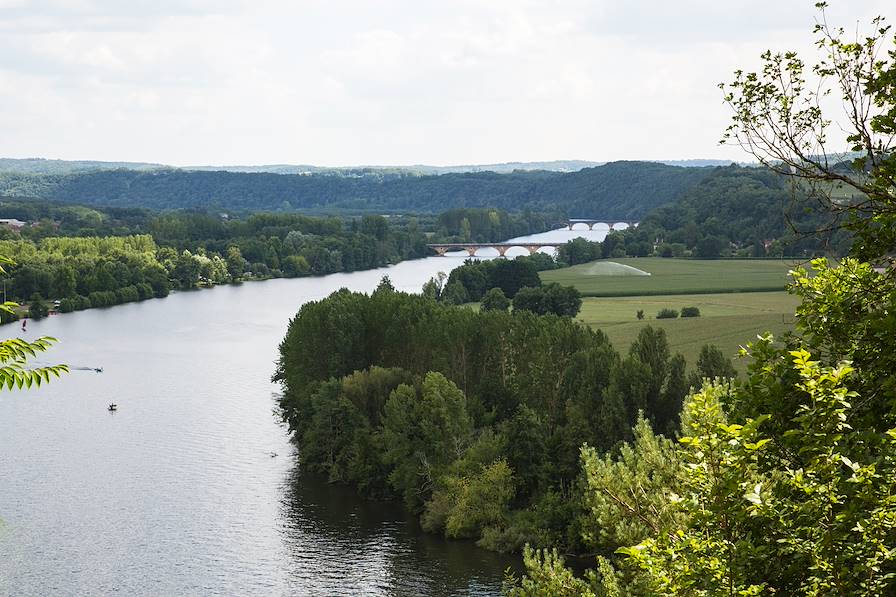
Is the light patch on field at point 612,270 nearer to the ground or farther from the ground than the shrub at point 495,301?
farther from the ground

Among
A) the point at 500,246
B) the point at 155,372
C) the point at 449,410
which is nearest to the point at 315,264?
the point at 500,246

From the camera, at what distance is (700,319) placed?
5581 cm

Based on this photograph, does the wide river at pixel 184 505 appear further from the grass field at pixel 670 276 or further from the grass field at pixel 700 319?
the grass field at pixel 670 276

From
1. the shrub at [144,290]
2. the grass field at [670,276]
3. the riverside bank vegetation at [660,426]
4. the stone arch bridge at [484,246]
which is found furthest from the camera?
the stone arch bridge at [484,246]

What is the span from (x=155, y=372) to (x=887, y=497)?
51720 mm

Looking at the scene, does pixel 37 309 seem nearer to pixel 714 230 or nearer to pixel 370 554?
pixel 370 554

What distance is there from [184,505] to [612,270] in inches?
2219

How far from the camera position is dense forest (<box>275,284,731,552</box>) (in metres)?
32.7

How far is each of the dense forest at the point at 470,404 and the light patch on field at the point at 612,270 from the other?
1606 inches

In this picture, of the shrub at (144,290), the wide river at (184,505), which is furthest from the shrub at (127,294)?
the wide river at (184,505)

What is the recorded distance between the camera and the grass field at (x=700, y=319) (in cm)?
4793

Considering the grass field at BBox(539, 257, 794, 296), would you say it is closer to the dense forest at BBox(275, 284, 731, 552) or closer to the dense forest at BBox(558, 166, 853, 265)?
the dense forest at BBox(558, 166, 853, 265)

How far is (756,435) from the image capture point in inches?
293

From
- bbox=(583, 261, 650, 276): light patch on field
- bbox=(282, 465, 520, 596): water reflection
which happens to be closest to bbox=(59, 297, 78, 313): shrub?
bbox=(583, 261, 650, 276): light patch on field
